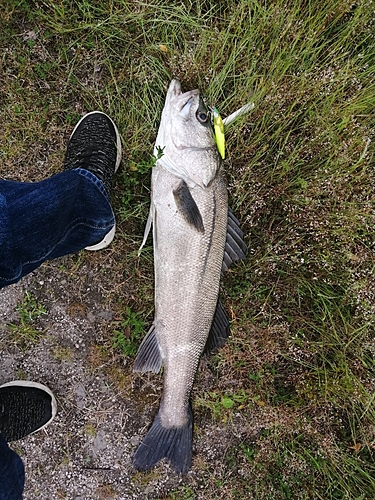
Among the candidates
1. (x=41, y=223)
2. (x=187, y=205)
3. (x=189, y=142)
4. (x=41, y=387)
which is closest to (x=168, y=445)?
(x=41, y=387)

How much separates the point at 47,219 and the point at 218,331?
1.37 meters

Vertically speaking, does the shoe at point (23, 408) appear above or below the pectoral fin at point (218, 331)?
below

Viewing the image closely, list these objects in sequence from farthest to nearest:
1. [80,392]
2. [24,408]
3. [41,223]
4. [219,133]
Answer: [80,392], [24,408], [219,133], [41,223]

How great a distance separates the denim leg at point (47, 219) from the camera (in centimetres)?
220

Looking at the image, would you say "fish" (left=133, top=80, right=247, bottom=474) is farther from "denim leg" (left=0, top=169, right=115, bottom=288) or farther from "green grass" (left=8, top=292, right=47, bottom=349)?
"green grass" (left=8, top=292, right=47, bottom=349)

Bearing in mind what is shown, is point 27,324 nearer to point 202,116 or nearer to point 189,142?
point 189,142

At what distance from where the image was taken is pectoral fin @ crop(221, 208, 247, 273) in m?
2.93

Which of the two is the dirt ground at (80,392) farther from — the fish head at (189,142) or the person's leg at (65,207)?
the fish head at (189,142)

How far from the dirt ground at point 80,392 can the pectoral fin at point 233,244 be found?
939 millimetres

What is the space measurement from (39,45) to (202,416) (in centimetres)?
295

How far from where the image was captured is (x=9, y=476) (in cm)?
261

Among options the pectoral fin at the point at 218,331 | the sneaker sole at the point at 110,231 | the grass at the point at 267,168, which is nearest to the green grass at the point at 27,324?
the sneaker sole at the point at 110,231

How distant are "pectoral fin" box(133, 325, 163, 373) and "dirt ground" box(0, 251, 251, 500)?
28 cm

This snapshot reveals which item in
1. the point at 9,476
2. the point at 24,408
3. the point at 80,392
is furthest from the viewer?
the point at 80,392
